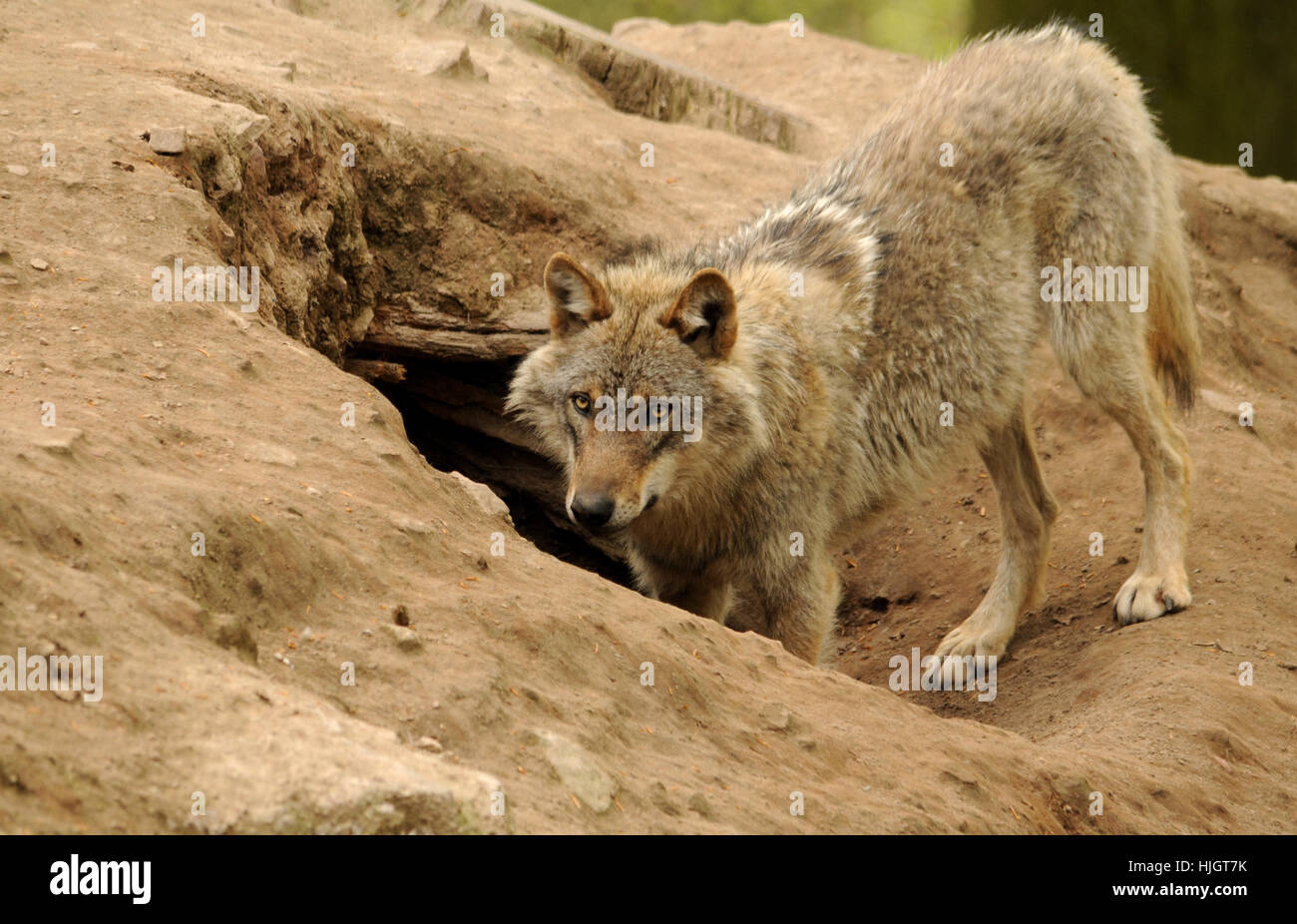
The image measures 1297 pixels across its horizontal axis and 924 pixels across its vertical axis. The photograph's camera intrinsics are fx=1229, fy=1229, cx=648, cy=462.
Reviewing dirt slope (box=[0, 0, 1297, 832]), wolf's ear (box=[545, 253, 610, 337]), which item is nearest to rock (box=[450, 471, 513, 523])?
dirt slope (box=[0, 0, 1297, 832])

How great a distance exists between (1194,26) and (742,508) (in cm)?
1191

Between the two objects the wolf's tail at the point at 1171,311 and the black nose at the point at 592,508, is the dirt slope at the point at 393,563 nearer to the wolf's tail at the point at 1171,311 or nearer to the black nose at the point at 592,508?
the black nose at the point at 592,508

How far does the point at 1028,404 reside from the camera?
6.77 meters


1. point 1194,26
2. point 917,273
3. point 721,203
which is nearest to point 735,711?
point 917,273

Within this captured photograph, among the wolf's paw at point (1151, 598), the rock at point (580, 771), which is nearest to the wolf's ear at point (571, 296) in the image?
the rock at point (580, 771)

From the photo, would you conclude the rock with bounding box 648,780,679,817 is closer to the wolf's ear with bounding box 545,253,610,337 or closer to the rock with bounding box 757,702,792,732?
the rock with bounding box 757,702,792,732

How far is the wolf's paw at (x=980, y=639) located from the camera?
6445mm

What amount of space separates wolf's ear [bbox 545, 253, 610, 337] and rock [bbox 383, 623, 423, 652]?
2.24 metres

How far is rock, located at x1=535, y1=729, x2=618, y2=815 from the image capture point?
2.91 metres

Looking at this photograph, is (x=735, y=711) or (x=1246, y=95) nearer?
(x=735, y=711)

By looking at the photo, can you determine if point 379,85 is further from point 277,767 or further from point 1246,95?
point 1246,95

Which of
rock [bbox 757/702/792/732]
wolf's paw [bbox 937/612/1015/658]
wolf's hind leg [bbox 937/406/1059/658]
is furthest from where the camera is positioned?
wolf's hind leg [bbox 937/406/1059/658]

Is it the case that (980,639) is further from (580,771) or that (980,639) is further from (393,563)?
(580,771)
